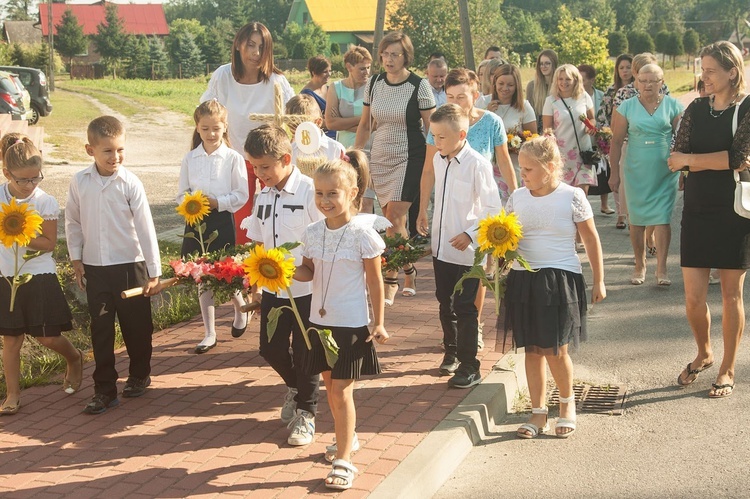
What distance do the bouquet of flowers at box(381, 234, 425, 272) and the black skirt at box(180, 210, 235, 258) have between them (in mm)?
1569

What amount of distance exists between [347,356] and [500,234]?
1.17m

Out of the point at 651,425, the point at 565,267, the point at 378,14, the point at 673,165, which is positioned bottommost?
the point at 651,425

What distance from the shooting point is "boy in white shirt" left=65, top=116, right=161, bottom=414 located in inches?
239

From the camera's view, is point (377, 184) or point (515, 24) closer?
point (377, 184)

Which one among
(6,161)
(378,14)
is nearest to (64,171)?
(378,14)

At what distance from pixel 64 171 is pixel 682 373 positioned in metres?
15.8

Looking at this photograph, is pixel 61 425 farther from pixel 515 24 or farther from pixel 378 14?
pixel 515 24

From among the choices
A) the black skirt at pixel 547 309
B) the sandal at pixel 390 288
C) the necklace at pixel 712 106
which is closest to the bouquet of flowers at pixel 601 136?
the sandal at pixel 390 288

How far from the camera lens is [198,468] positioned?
5199 mm

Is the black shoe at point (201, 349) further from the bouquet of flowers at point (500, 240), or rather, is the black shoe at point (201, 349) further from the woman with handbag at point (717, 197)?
the woman with handbag at point (717, 197)

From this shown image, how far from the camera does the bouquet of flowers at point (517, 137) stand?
9.44 meters

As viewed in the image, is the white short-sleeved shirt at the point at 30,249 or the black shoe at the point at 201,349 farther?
the black shoe at the point at 201,349

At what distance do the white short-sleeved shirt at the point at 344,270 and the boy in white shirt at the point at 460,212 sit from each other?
51.3 inches

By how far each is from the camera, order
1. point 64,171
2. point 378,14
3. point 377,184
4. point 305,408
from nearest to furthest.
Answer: point 305,408 → point 377,184 → point 378,14 → point 64,171
